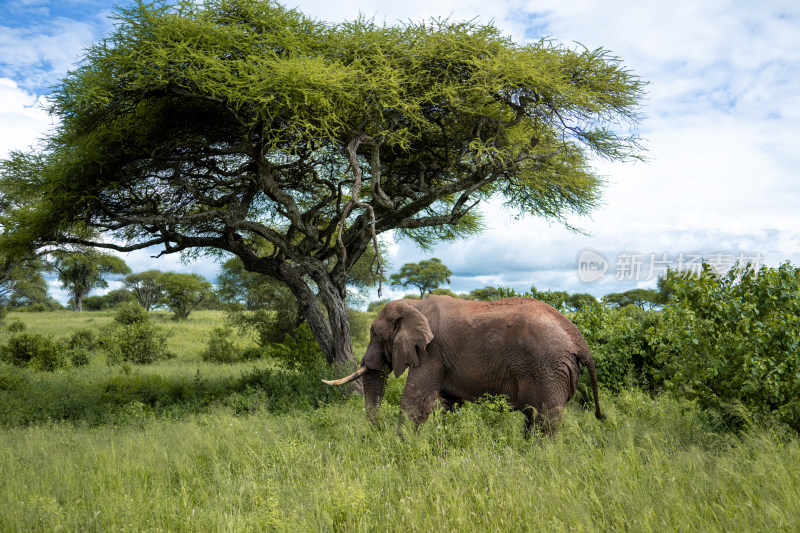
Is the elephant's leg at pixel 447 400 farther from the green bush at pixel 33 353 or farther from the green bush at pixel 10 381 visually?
the green bush at pixel 33 353

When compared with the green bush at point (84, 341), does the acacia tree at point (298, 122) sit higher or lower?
higher

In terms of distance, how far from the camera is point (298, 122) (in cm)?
1273

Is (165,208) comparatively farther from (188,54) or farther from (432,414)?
(432,414)

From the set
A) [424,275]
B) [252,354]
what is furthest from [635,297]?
[252,354]

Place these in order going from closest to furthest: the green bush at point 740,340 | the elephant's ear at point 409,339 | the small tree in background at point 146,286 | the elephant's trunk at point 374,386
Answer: the green bush at point 740,340
the elephant's ear at point 409,339
the elephant's trunk at point 374,386
the small tree in background at point 146,286

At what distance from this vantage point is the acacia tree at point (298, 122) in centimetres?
1302

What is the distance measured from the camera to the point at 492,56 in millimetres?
13688

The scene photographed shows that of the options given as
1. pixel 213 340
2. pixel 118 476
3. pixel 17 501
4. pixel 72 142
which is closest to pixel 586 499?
pixel 118 476

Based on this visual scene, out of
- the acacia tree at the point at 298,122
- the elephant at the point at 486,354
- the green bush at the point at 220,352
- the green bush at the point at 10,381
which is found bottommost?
the green bush at the point at 220,352

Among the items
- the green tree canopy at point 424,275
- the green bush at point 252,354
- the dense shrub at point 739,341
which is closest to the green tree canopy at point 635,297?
the green tree canopy at point 424,275

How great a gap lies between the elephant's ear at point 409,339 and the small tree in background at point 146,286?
49.6 meters

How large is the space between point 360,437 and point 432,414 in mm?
983

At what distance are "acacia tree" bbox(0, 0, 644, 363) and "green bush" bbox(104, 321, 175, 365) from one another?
28.9ft

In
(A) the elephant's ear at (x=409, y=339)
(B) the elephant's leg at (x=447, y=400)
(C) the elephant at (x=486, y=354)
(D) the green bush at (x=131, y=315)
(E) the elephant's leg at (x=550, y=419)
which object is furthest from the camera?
(D) the green bush at (x=131, y=315)
